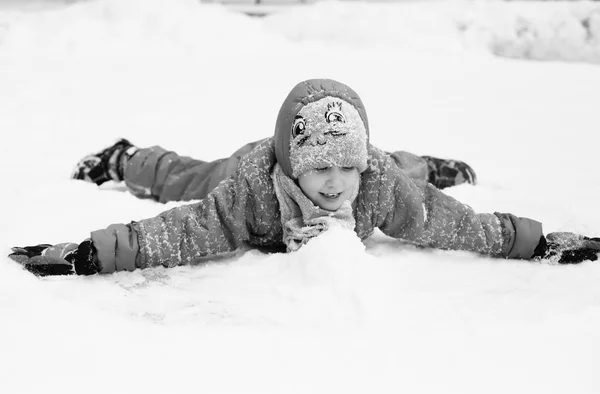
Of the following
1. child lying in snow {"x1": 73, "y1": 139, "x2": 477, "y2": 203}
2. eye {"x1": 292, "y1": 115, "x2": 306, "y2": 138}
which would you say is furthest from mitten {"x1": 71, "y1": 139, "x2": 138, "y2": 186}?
eye {"x1": 292, "y1": 115, "x2": 306, "y2": 138}

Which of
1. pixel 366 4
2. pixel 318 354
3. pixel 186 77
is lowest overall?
pixel 318 354

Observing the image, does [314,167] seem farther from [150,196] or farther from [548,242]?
[150,196]

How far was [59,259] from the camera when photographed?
116 centimetres

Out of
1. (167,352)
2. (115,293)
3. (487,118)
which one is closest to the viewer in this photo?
(167,352)

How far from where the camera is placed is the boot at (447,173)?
1.79 m

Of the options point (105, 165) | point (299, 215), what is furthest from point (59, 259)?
point (105, 165)

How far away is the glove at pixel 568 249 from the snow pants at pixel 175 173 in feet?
1.43

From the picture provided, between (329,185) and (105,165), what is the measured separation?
2.66 ft

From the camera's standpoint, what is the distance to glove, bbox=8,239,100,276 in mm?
1146

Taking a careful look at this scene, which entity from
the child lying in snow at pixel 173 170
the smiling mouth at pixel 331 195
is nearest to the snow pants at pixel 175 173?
the child lying in snow at pixel 173 170

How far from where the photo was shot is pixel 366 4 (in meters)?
4.18

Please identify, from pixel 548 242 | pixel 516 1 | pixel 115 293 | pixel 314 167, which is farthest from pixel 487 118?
pixel 516 1

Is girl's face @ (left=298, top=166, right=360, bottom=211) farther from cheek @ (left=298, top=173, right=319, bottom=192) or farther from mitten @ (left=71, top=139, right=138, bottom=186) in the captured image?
mitten @ (left=71, top=139, right=138, bottom=186)

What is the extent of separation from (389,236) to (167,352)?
655mm
